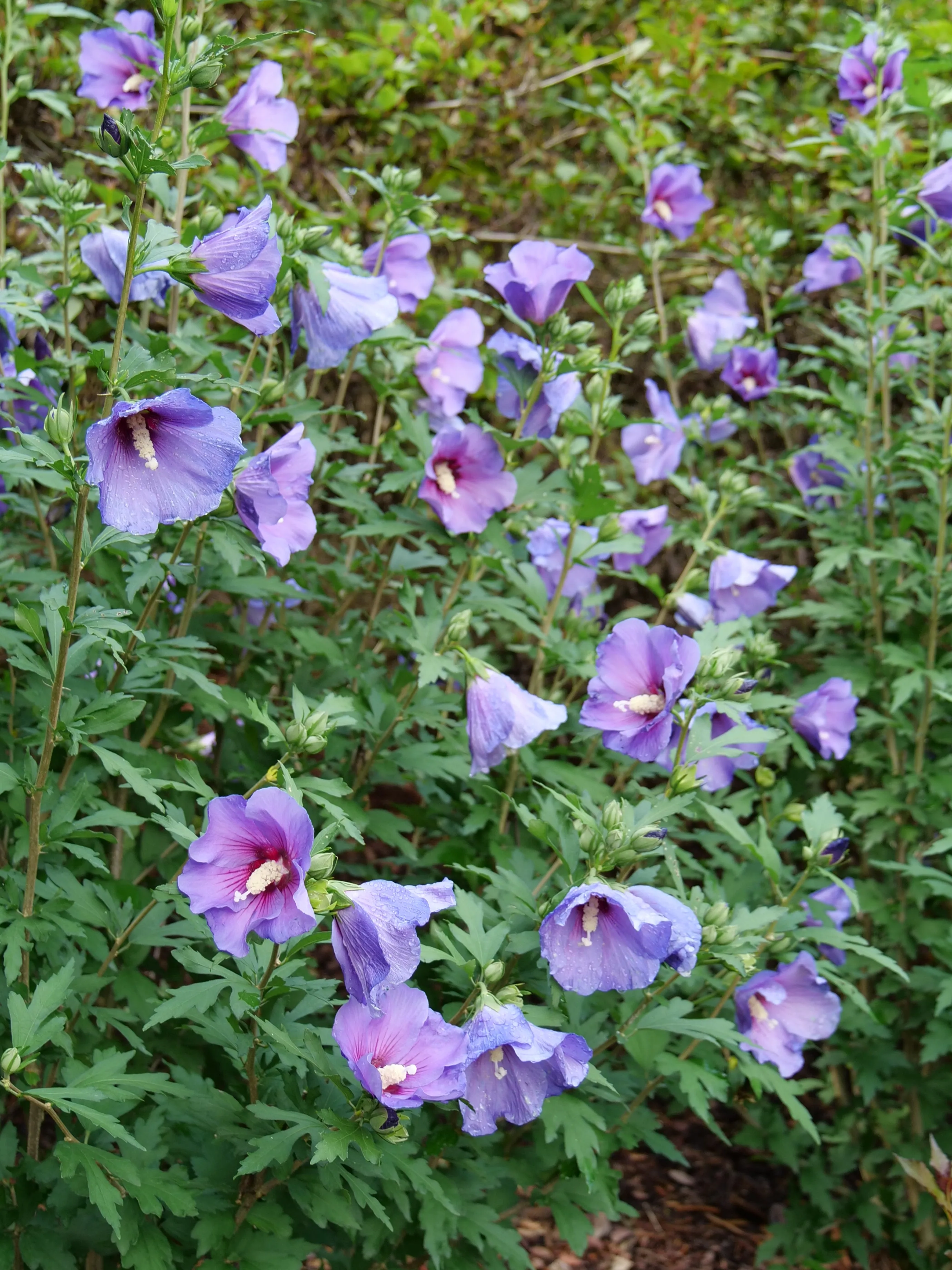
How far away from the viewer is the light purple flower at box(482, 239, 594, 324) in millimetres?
2248

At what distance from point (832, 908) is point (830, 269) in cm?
226

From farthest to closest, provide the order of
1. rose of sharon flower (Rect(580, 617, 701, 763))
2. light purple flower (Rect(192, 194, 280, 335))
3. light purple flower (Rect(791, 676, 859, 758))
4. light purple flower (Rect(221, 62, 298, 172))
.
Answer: light purple flower (Rect(791, 676, 859, 758))
light purple flower (Rect(221, 62, 298, 172))
rose of sharon flower (Rect(580, 617, 701, 763))
light purple flower (Rect(192, 194, 280, 335))

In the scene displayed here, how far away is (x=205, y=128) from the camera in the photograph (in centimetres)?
216

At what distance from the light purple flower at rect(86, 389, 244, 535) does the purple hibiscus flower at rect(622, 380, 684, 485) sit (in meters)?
1.74

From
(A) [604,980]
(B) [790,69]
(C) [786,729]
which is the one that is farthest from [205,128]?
(B) [790,69]

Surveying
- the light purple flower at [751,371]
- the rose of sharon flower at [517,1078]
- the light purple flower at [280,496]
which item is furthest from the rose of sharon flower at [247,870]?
the light purple flower at [751,371]

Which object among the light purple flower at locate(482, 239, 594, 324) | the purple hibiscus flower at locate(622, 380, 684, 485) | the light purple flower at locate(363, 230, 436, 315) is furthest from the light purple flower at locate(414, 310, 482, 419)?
the purple hibiscus flower at locate(622, 380, 684, 485)

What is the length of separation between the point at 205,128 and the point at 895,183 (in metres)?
2.30

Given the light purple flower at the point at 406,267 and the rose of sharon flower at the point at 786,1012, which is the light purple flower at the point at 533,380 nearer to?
the light purple flower at the point at 406,267

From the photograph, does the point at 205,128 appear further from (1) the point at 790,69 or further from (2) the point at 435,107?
(1) the point at 790,69

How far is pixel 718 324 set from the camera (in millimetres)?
3562

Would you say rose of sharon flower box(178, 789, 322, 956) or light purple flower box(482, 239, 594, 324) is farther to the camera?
light purple flower box(482, 239, 594, 324)

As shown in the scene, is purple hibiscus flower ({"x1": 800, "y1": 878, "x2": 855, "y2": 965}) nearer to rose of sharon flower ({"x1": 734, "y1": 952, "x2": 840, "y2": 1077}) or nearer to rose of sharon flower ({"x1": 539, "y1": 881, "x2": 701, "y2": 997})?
rose of sharon flower ({"x1": 734, "y1": 952, "x2": 840, "y2": 1077})

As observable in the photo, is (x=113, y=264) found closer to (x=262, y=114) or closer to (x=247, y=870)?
(x=262, y=114)
